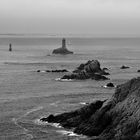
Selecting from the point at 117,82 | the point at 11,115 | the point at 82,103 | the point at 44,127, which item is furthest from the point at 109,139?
the point at 117,82

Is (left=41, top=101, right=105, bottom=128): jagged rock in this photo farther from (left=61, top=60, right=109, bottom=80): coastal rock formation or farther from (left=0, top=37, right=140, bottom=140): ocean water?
(left=61, top=60, right=109, bottom=80): coastal rock formation

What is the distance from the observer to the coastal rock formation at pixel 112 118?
5894 centimetres

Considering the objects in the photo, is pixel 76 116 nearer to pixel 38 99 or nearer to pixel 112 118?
pixel 112 118

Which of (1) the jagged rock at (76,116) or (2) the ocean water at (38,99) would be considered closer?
(2) the ocean water at (38,99)

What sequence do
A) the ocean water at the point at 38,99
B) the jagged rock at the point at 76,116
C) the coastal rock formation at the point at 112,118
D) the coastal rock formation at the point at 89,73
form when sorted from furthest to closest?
the coastal rock formation at the point at 89,73 < the jagged rock at the point at 76,116 < the ocean water at the point at 38,99 < the coastal rock formation at the point at 112,118

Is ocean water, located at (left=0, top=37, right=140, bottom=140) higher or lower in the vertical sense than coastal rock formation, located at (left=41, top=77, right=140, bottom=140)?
lower

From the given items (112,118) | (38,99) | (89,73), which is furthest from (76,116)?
(89,73)

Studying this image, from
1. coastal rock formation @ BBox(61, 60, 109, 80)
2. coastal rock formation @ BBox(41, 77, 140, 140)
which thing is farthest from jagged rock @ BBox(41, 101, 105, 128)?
coastal rock formation @ BBox(61, 60, 109, 80)

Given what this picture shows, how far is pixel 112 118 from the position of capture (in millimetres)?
64000

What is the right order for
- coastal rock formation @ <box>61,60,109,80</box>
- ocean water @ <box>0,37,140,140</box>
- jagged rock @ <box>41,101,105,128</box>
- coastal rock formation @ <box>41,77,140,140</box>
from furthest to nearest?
coastal rock formation @ <box>61,60,109,80</box> < jagged rock @ <box>41,101,105,128</box> < ocean water @ <box>0,37,140,140</box> < coastal rock formation @ <box>41,77,140,140</box>

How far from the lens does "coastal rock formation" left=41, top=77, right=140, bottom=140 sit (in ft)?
193

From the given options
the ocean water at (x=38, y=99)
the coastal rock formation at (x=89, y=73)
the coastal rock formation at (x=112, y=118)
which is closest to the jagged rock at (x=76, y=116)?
the coastal rock formation at (x=112, y=118)

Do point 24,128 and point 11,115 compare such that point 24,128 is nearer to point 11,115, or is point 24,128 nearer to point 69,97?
point 11,115

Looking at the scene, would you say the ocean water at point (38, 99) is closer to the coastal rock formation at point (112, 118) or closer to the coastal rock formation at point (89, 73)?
the coastal rock formation at point (112, 118)
